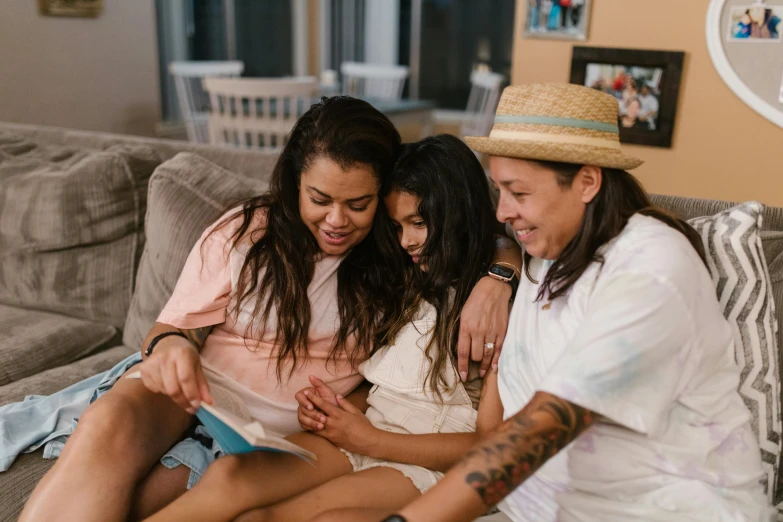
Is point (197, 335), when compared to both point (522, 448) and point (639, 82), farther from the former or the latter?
point (639, 82)

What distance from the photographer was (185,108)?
14.8 ft

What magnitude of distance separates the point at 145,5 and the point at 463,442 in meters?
4.32

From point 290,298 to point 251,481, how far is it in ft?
1.30

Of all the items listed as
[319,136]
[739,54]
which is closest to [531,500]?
[319,136]

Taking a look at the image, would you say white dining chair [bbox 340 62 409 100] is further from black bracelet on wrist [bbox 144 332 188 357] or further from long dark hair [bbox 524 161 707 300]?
long dark hair [bbox 524 161 707 300]

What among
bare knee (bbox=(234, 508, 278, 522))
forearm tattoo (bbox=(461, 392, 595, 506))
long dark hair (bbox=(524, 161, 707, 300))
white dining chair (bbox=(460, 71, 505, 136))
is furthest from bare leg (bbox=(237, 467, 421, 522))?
white dining chair (bbox=(460, 71, 505, 136))

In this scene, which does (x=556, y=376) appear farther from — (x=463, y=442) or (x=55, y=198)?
(x=55, y=198)

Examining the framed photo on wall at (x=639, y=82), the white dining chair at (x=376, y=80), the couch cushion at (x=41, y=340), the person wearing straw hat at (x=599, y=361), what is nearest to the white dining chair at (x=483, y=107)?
the white dining chair at (x=376, y=80)

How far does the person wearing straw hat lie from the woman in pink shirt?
244mm

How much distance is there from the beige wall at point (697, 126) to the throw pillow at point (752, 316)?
1559mm

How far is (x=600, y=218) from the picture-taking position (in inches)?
45.8

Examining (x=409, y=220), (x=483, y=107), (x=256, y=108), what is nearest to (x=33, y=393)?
(x=409, y=220)

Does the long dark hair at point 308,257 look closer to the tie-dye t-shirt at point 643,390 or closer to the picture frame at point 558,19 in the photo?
the tie-dye t-shirt at point 643,390

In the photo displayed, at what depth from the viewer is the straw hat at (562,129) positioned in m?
1.12
